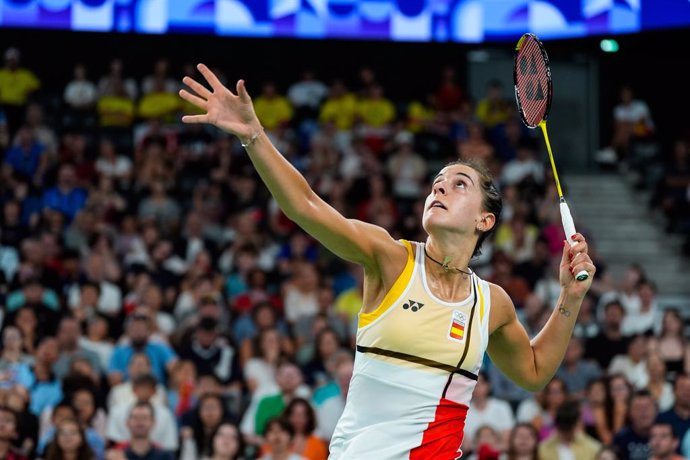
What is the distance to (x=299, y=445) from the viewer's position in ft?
30.8

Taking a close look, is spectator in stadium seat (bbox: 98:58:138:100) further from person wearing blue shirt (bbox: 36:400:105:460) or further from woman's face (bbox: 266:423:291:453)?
woman's face (bbox: 266:423:291:453)

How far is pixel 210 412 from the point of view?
379 inches

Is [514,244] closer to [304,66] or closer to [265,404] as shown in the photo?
[265,404]

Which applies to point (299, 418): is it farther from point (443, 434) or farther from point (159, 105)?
point (159, 105)

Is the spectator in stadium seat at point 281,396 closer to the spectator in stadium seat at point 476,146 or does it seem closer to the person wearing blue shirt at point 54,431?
the person wearing blue shirt at point 54,431

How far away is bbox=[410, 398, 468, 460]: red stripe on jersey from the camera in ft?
14.6

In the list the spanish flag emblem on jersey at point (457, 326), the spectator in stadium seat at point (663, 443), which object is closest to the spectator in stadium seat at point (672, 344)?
the spectator in stadium seat at point (663, 443)

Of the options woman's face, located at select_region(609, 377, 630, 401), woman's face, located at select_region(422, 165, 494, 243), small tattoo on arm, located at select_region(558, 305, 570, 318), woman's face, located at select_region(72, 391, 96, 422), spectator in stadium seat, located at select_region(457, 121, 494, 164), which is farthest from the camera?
spectator in stadium seat, located at select_region(457, 121, 494, 164)

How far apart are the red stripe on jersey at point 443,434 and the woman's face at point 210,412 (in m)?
5.24

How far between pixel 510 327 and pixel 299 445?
480 cm

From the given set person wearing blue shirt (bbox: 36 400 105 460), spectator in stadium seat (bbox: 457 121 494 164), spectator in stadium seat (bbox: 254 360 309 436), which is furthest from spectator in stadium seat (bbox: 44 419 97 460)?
spectator in stadium seat (bbox: 457 121 494 164)

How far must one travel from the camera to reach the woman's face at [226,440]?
920cm

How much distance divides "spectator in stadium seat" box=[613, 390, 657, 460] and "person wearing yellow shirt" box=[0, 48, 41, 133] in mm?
9297

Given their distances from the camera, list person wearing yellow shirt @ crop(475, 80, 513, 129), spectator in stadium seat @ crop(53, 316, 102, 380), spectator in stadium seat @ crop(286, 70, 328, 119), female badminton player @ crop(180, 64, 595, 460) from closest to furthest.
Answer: female badminton player @ crop(180, 64, 595, 460), spectator in stadium seat @ crop(53, 316, 102, 380), person wearing yellow shirt @ crop(475, 80, 513, 129), spectator in stadium seat @ crop(286, 70, 328, 119)
